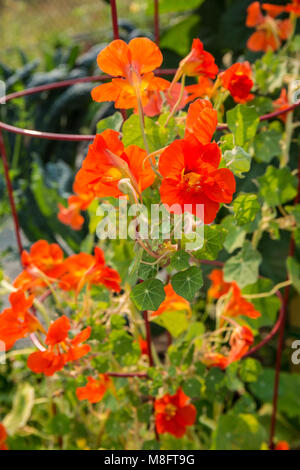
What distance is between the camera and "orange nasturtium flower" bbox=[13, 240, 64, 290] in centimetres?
79

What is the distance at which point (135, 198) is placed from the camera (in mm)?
537

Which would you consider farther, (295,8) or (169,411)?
(295,8)

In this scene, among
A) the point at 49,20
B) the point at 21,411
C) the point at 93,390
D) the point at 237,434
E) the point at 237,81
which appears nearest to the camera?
the point at 237,81

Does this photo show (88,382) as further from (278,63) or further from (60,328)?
(278,63)

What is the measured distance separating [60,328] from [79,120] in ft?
4.74

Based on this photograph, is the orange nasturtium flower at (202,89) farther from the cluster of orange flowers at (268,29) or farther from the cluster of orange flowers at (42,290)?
the cluster of orange flowers at (268,29)

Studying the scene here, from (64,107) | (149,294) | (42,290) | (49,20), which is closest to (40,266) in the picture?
(42,290)

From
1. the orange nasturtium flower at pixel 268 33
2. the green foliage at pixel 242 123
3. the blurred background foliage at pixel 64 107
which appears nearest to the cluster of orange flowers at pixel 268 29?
the orange nasturtium flower at pixel 268 33

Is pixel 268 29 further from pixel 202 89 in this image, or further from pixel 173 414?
pixel 173 414

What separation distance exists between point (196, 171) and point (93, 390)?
1.44 feet

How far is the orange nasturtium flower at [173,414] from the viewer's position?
32.0 inches

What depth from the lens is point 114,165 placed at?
1.83 ft

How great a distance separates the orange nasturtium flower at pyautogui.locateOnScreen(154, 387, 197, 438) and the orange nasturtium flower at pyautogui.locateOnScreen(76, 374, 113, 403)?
0.09 m

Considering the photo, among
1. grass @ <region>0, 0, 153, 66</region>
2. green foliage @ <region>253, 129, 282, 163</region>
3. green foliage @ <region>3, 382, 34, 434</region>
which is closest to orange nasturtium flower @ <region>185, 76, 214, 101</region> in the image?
green foliage @ <region>253, 129, 282, 163</region>
